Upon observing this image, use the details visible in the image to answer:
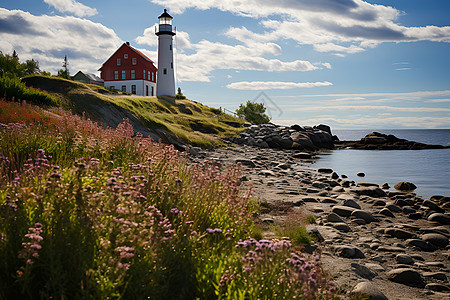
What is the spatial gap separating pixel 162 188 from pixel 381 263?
4.79 metres

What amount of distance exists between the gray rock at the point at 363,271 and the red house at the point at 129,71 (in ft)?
187

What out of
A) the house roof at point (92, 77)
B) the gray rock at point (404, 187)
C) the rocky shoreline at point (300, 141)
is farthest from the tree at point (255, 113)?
the gray rock at point (404, 187)

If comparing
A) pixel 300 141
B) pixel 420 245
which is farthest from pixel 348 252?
pixel 300 141

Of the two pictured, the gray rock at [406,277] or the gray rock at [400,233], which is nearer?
the gray rock at [406,277]

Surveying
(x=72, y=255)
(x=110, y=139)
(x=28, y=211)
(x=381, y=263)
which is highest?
(x=110, y=139)

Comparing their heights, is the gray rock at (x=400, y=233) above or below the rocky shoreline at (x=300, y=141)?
below

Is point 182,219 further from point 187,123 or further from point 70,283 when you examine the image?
point 187,123

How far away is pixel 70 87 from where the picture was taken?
22578 millimetres

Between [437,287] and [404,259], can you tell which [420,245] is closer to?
[404,259]

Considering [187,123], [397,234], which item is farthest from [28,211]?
[187,123]

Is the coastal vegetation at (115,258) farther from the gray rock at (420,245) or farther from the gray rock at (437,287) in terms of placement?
the gray rock at (420,245)

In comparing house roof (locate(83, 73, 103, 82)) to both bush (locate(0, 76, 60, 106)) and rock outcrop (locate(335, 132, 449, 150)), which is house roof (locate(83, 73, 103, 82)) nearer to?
rock outcrop (locate(335, 132, 449, 150))

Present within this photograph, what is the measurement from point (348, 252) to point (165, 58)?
48.2m

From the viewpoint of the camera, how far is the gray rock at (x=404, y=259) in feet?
23.4
